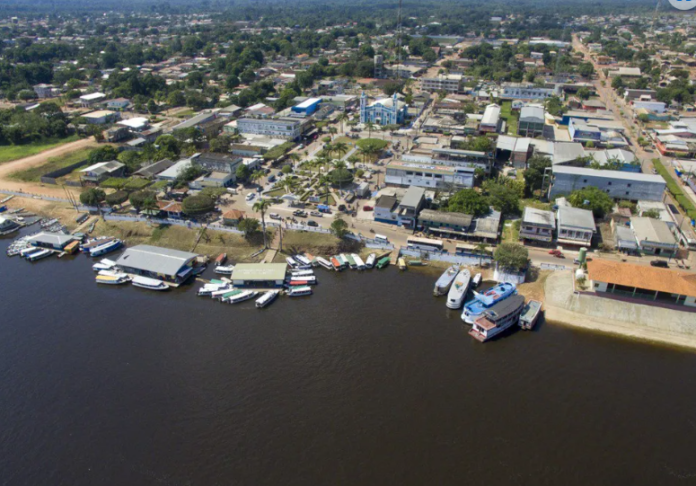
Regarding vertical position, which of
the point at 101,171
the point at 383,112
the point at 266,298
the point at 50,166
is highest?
the point at 383,112

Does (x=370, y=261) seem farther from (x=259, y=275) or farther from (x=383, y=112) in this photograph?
(x=383, y=112)

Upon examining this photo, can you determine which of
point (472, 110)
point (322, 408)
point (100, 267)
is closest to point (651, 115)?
point (472, 110)

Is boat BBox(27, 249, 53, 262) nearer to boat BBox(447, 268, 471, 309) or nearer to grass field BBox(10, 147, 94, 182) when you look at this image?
grass field BBox(10, 147, 94, 182)

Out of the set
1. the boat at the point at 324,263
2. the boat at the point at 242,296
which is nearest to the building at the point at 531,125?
the boat at the point at 324,263

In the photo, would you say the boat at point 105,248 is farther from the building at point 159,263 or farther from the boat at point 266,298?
the boat at point 266,298

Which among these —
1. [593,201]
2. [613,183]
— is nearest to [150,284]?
[593,201]

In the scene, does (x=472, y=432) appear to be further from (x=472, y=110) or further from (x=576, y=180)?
(x=472, y=110)

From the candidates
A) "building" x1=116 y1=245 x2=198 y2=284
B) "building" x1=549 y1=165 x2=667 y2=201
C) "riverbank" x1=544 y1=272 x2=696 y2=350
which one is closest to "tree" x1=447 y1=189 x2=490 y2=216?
"building" x1=549 y1=165 x2=667 y2=201
